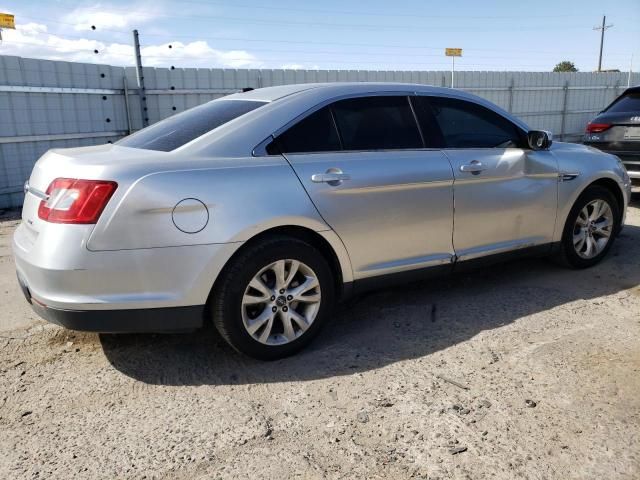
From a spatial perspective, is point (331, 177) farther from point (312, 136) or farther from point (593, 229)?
point (593, 229)

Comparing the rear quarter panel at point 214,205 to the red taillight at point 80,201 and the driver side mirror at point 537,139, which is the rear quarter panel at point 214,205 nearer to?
the red taillight at point 80,201

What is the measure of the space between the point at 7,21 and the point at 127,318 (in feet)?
23.9

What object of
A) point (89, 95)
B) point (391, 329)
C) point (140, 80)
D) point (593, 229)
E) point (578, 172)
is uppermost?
point (140, 80)

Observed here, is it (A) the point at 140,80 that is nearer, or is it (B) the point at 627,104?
(B) the point at 627,104

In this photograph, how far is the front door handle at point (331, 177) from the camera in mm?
3270

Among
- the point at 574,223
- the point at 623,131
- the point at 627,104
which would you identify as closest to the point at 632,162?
the point at 623,131

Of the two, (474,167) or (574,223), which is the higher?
(474,167)

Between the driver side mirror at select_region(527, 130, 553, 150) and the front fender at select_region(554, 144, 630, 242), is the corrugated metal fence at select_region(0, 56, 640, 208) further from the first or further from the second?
Result: the front fender at select_region(554, 144, 630, 242)

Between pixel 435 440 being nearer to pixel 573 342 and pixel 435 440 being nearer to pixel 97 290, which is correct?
pixel 573 342

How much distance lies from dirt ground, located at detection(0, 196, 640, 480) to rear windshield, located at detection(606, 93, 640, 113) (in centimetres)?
419

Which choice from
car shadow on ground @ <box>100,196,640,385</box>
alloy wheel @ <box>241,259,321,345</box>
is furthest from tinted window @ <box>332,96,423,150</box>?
car shadow on ground @ <box>100,196,640,385</box>

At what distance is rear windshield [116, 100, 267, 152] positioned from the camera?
3273 millimetres

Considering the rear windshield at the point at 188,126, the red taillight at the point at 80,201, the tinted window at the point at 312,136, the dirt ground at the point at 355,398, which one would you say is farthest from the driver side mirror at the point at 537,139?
the red taillight at the point at 80,201

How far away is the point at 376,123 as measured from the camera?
3.71m
